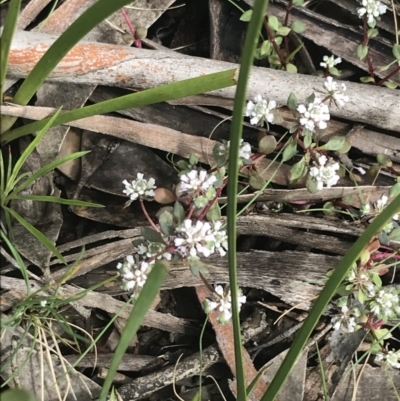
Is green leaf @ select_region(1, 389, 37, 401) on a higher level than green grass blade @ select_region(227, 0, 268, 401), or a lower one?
lower

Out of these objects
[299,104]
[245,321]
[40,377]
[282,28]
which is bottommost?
[40,377]

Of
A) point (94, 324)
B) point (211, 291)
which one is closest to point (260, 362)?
point (211, 291)

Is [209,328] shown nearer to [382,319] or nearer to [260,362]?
[260,362]

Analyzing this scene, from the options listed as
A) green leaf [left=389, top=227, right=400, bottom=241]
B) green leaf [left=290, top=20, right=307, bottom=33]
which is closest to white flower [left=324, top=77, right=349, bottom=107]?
green leaf [left=290, top=20, right=307, bottom=33]

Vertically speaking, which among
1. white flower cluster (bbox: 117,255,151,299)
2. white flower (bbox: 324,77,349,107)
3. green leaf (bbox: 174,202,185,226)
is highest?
white flower (bbox: 324,77,349,107)

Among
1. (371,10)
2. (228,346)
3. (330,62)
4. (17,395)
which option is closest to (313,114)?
(330,62)

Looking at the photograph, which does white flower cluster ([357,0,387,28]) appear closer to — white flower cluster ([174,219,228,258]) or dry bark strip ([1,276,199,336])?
white flower cluster ([174,219,228,258])

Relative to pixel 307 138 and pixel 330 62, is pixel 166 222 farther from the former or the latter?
pixel 330 62
